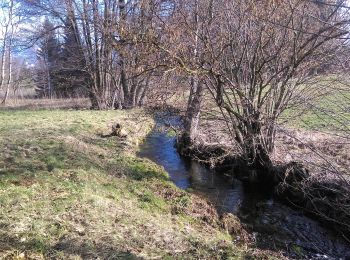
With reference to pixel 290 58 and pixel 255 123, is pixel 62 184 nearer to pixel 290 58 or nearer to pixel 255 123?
pixel 255 123

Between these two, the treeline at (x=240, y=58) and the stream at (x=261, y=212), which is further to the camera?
the treeline at (x=240, y=58)

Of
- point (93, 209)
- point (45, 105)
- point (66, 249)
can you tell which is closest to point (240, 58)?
point (93, 209)

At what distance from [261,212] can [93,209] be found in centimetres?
432

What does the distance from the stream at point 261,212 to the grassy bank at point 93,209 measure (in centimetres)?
81

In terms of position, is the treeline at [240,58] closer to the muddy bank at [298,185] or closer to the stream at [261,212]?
the muddy bank at [298,185]

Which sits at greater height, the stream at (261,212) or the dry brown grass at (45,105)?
the dry brown grass at (45,105)

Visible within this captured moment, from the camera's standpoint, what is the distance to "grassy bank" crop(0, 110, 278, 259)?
5.21m

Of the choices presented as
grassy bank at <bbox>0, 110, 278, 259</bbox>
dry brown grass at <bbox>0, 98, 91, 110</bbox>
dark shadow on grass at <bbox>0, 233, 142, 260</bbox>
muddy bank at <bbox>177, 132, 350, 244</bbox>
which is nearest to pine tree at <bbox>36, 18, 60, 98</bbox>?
dry brown grass at <bbox>0, 98, 91, 110</bbox>

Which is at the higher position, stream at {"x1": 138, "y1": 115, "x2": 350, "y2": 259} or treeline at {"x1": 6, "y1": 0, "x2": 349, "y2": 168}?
treeline at {"x1": 6, "y1": 0, "x2": 349, "y2": 168}

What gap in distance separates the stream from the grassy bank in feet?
2.66

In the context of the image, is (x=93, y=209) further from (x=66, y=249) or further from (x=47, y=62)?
(x=47, y=62)

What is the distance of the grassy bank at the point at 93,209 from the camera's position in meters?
5.21

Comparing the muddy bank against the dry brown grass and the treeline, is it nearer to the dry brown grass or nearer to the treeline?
the treeline

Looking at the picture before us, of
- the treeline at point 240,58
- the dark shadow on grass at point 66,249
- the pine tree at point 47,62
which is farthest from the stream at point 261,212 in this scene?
the pine tree at point 47,62
